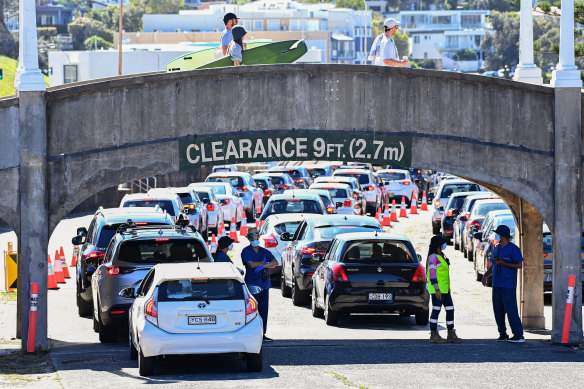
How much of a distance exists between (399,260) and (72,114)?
576 centimetres

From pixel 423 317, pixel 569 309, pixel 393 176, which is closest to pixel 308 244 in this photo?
pixel 423 317

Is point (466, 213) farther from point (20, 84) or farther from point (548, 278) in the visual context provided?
point (20, 84)

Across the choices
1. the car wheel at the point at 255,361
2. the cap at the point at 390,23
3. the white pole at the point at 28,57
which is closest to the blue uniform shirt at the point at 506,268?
the cap at the point at 390,23

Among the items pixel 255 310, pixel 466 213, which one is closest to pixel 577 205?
pixel 255 310

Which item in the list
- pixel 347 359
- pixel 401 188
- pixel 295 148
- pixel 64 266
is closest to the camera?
pixel 347 359

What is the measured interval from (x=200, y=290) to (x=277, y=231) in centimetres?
1192

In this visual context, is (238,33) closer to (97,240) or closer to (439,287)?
(97,240)

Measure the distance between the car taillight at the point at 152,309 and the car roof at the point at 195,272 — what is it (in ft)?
0.66

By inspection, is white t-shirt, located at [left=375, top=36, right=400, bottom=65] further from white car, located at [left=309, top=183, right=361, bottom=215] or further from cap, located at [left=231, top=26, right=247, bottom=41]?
white car, located at [left=309, top=183, right=361, bottom=215]

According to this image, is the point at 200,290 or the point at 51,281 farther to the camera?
the point at 51,281

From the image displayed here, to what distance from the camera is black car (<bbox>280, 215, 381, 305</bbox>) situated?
24.2 m

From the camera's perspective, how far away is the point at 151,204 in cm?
3228

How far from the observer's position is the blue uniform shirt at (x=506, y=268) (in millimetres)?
19922

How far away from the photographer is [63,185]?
19.7 meters
